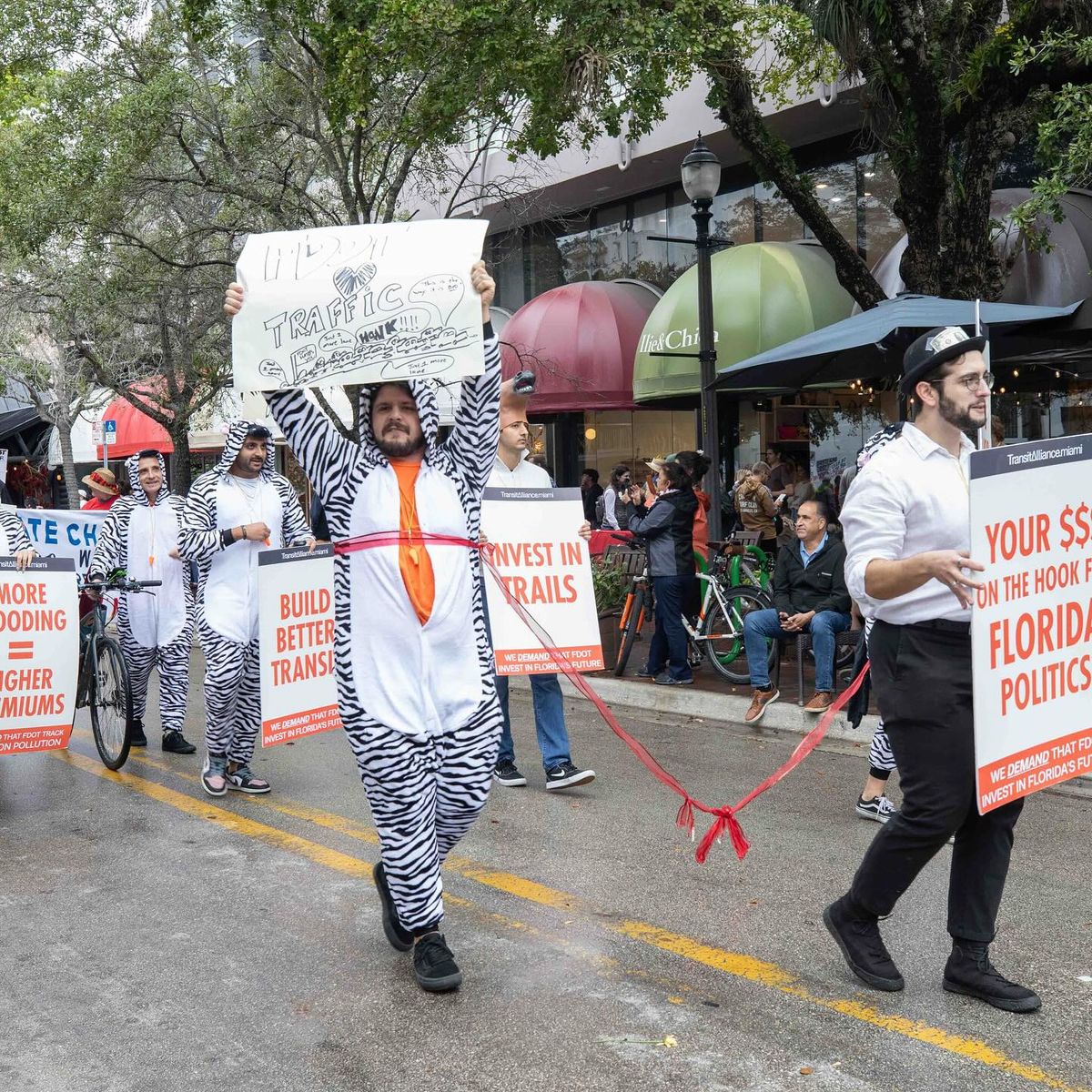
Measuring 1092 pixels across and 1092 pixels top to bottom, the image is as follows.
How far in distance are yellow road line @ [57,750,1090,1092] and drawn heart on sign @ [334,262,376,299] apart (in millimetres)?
2347

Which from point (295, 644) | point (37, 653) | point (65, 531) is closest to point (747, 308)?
point (65, 531)

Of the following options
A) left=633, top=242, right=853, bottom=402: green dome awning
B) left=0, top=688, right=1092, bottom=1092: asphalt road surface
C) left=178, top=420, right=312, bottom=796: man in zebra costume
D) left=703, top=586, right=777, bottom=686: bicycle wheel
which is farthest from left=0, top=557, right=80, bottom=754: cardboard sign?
left=633, top=242, right=853, bottom=402: green dome awning

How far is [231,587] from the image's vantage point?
736 centimetres

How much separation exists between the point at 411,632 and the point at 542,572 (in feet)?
11.1

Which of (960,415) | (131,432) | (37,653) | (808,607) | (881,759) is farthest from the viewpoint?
(131,432)

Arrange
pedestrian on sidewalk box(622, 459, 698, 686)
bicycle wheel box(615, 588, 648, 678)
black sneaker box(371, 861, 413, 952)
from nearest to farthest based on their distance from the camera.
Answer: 1. black sneaker box(371, 861, 413, 952)
2. pedestrian on sidewalk box(622, 459, 698, 686)
3. bicycle wheel box(615, 588, 648, 678)

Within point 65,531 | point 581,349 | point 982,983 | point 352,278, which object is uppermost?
point 581,349

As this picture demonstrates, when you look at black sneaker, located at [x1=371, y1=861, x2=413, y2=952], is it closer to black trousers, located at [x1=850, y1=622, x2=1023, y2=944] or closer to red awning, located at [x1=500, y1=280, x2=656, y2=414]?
black trousers, located at [x1=850, y1=622, x2=1023, y2=944]

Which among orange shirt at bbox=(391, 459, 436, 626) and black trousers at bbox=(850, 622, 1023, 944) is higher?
orange shirt at bbox=(391, 459, 436, 626)

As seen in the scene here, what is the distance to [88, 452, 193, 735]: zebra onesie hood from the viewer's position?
8688 millimetres

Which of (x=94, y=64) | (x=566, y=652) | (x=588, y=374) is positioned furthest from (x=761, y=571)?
(x=94, y=64)

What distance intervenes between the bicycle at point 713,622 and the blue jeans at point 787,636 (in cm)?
150

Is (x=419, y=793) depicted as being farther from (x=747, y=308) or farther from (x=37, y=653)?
(x=747, y=308)

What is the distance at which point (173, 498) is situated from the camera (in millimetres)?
9250
